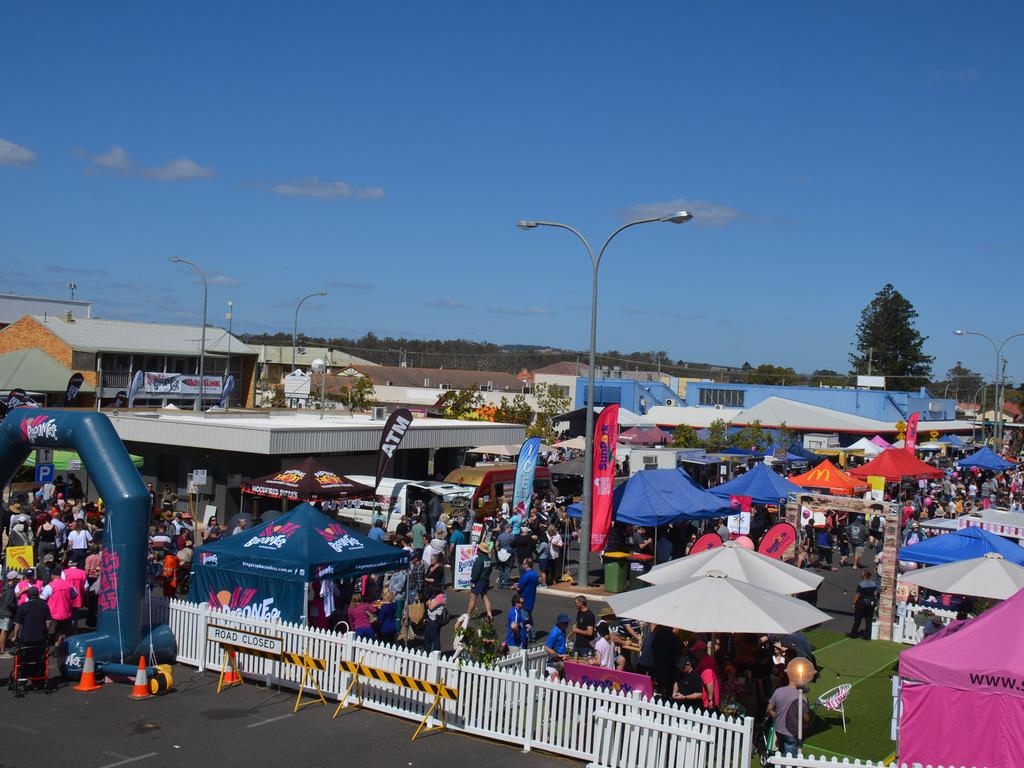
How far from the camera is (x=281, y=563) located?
1314 cm

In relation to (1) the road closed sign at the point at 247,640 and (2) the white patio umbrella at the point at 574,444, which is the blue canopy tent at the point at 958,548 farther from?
(2) the white patio umbrella at the point at 574,444

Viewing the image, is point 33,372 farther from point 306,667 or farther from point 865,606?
point 865,606

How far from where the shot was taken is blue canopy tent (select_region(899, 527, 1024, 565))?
16.5 m

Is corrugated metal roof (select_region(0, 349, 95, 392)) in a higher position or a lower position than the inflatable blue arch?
higher

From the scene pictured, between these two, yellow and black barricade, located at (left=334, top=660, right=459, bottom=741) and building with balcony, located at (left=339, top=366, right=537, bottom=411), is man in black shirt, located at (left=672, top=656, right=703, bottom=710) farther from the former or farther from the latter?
building with balcony, located at (left=339, top=366, right=537, bottom=411)

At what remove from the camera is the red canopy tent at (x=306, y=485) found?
2208cm

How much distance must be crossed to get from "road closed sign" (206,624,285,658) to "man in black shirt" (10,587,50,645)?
1967 millimetres

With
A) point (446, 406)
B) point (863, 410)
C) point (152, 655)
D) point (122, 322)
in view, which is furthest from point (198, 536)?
point (863, 410)

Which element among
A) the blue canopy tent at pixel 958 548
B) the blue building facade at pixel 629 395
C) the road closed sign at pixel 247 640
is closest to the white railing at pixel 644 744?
the road closed sign at pixel 247 640

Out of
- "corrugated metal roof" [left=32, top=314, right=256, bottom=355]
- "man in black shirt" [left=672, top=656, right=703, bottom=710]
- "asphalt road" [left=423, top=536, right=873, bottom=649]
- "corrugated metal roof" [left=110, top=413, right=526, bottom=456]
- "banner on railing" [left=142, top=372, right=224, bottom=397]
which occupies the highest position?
"corrugated metal roof" [left=32, top=314, right=256, bottom=355]

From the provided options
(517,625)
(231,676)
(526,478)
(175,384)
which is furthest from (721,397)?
(231,676)

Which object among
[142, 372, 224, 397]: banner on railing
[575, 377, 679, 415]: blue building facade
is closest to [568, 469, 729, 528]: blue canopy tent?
[142, 372, 224, 397]: banner on railing

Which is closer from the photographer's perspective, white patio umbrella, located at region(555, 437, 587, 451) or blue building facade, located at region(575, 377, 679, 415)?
white patio umbrella, located at region(555, 437, 587, 451)

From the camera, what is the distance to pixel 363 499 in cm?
2420
